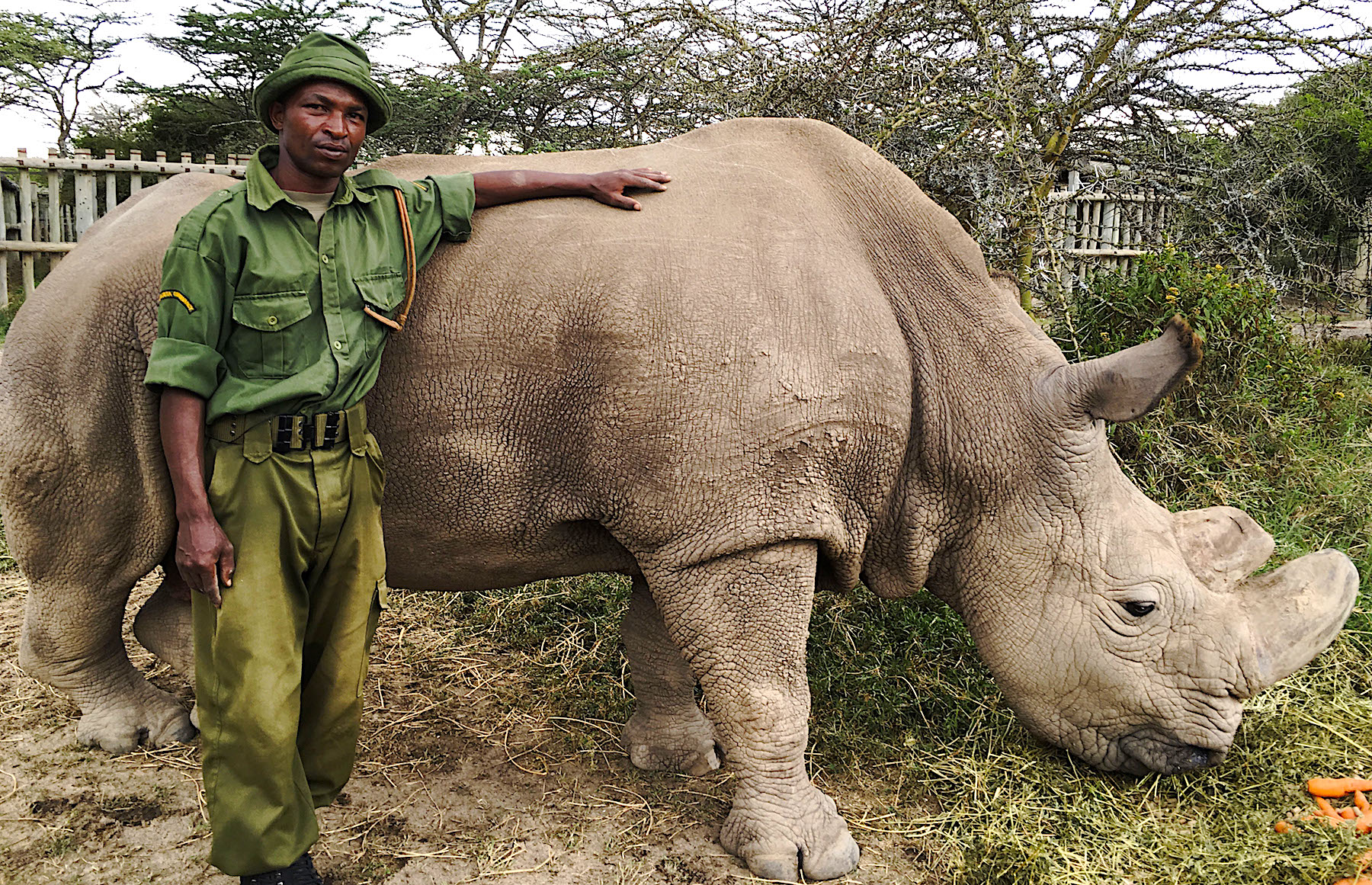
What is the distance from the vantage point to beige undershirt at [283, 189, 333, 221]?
9.84ft

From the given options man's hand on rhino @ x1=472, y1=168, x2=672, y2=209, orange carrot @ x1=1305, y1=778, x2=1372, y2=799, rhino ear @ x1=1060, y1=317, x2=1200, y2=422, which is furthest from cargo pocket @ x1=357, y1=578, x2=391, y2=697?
orange carrot @ x1=1305, y1=778, x2=1372, y2=799

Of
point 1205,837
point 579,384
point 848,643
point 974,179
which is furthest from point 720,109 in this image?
point 1205,837

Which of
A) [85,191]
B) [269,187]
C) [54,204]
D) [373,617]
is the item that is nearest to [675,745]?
[373,617]

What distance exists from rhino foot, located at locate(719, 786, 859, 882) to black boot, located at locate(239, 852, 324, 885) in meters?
A: 1.37

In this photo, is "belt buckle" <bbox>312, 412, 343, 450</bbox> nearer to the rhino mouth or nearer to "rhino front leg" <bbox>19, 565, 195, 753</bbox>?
"rhino front leg" <bbox>19, 565, 195, 753</bbox>

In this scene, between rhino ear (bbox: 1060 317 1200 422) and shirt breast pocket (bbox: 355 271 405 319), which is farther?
rhino ear (bbox: 1060 317 1200 422)

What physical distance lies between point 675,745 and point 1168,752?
6.09 ft

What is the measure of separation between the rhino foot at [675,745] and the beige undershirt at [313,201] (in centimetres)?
243

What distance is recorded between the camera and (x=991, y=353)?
11.8 ft

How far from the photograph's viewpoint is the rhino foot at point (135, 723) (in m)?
4.10

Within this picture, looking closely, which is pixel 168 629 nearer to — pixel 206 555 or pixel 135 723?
pixel 135 723

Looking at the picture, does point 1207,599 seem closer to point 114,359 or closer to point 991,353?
point 991,353

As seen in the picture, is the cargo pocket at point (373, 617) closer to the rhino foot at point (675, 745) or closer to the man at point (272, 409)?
the man at point (272, 409)

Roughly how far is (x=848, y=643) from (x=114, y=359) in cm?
335
